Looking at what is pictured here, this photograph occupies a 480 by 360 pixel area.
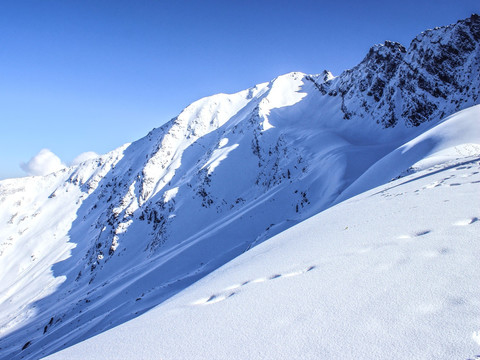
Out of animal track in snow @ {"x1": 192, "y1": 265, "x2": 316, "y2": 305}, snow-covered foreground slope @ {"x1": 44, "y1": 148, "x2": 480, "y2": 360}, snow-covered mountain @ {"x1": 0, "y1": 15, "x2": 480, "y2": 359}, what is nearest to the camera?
A: snow-covered foreground slope @ {"x1": 44, "y1": 148, "x2": 480, "y2": 360}

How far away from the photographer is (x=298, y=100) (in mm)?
93312

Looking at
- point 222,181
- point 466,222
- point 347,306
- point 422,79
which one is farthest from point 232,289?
point 222,181

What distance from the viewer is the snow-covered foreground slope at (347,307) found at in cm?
224

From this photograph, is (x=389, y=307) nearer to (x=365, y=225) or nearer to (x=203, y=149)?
(x=365, y=225)

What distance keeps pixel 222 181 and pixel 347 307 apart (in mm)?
77742

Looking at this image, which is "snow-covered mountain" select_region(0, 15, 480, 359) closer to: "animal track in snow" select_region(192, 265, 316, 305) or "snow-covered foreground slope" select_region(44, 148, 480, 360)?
"snow-covered foreground slope" select_region(44, 148, 480, 360)

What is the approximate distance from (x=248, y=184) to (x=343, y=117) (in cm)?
3130

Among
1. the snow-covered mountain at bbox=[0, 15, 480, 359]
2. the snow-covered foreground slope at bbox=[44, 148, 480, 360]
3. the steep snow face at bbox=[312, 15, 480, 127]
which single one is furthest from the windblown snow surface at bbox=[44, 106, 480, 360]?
the steep snow face at bbox=[312, 15, 480, 127]

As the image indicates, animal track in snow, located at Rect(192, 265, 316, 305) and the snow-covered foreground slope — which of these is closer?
the snow-covered foreground slope

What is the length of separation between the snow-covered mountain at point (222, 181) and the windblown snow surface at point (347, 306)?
11.7 meters

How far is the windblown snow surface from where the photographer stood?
2.25m

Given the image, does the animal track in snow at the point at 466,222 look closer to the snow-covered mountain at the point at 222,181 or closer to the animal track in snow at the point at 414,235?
the animal track in snow at the point at 414,235

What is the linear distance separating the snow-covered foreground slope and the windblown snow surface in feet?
0.04

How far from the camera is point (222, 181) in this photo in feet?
263
